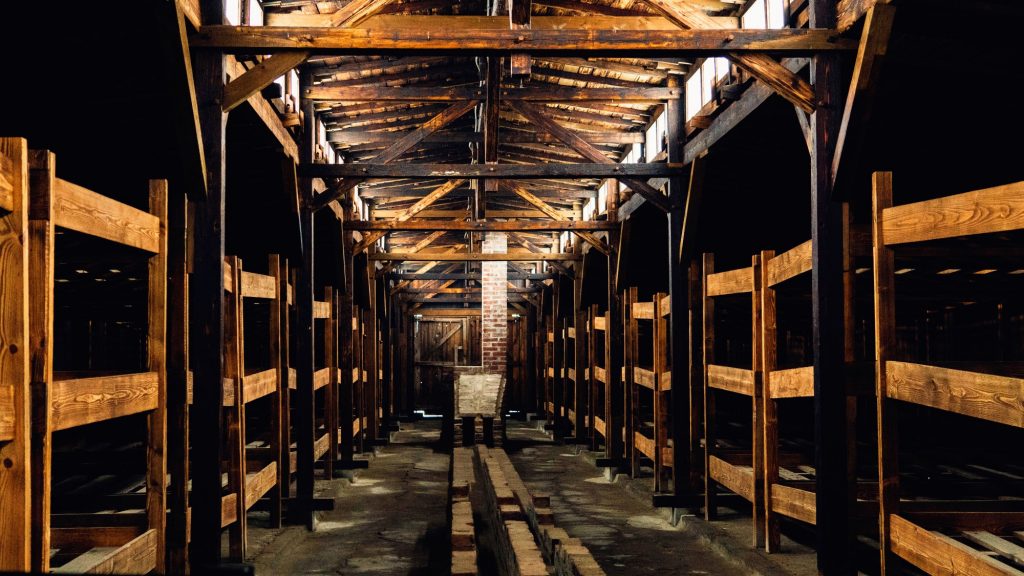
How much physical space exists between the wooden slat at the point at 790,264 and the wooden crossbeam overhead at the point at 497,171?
11.0 ft

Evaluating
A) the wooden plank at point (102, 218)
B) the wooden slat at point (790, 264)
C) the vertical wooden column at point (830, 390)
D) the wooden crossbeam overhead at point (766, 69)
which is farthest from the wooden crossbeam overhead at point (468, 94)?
the wooden plank at point (102, 218)

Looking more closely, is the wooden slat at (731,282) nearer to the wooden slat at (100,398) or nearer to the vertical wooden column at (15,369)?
the wooden slat at (100,398)

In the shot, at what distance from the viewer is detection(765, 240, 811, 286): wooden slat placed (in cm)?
644

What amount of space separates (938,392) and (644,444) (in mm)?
7158

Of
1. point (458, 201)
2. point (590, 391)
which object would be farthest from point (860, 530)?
point (458, 201)

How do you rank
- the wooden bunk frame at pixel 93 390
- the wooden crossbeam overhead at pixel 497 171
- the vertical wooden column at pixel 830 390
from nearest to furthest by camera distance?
1. the wooden bunk frame at pixel 93 390
2. the vertical wooden column at pixel 830 390
3. the wooden crossbeam overhead at pixel 497 171

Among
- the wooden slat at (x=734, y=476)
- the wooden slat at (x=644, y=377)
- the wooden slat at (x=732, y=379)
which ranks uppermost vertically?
the wooden slat at (x=732, y=379)

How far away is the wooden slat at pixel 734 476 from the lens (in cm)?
768

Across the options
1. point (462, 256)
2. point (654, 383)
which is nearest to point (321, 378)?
point (654, 383)

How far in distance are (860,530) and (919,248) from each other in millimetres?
2068

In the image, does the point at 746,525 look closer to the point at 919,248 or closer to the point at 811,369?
the point at 811,369

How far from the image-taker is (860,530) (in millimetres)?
6281

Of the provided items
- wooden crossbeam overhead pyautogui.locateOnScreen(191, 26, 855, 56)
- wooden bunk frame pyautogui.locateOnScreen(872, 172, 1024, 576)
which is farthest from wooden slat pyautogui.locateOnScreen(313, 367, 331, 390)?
wooden bunk frame pyautogui.locateOnScreen(872, 172, 1024, 576)

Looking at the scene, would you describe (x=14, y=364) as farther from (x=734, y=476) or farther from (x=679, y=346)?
(x=679, y=346)
